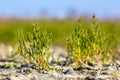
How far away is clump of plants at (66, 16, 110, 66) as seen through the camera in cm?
465

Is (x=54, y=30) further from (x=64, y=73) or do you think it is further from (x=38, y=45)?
(x=64, y=73)

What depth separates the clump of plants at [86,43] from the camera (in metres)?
4.65

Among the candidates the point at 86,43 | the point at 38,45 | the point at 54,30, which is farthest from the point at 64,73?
the point at 54,30

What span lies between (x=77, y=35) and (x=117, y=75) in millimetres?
798

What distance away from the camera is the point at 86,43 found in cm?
473

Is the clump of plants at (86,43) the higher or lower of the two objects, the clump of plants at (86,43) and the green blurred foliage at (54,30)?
the lower

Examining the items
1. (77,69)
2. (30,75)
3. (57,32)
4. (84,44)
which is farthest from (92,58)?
(57,32)

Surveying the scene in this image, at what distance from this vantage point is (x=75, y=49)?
4.68 metres

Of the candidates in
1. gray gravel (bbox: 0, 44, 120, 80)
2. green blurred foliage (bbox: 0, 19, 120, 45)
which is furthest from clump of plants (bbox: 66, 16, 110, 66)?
green blurred foliage (bbox: 0, 19, 120, 45)

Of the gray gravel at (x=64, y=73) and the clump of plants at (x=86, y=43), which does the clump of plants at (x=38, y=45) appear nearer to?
the gray gravel at (x=64, y=73)

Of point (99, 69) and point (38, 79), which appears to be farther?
Answer: point (99, 69)

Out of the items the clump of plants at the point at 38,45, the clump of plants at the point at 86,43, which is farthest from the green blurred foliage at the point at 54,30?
the clump of plants at the point at 38,45

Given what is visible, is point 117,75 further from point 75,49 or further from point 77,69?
point 75,49

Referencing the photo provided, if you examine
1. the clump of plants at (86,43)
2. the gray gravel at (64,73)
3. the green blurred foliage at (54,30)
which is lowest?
the gray gravel at (64,73)
